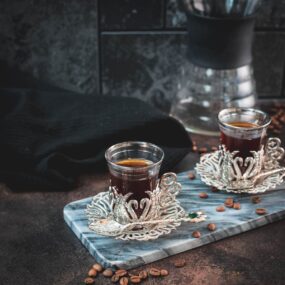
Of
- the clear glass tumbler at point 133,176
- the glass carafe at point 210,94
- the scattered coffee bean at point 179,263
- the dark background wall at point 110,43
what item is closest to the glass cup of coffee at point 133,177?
the clear glass tumbler at point 133,176

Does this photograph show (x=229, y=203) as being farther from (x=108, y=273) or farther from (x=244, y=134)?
(x=108, y=273)

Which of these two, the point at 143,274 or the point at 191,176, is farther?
the point at 191,176

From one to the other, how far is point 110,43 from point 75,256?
0.68 m

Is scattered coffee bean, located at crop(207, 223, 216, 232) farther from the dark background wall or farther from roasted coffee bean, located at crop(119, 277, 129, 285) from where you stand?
the dark background wall

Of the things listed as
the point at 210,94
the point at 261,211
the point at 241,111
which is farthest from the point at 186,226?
the point at 210,94

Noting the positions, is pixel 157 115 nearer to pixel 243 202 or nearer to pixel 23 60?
pixel 243 202

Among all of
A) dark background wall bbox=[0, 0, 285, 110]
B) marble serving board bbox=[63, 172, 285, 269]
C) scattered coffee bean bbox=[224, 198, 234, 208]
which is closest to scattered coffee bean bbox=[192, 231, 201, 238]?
marble serving board bbox=[63, 172, 285, 269]

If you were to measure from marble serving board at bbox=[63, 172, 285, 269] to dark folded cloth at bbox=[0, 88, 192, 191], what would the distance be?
0.12m

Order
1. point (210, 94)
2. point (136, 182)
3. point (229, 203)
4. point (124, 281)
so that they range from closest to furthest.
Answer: point (124, 281) → point (136, 182) → point (229, 203) → point (210, 94)

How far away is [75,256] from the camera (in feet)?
3.54

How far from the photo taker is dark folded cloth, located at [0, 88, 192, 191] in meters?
1.30

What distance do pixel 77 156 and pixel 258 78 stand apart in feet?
1.97

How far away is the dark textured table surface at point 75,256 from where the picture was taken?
1027 mm

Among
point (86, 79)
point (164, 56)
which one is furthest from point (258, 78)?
point (86, 79)
